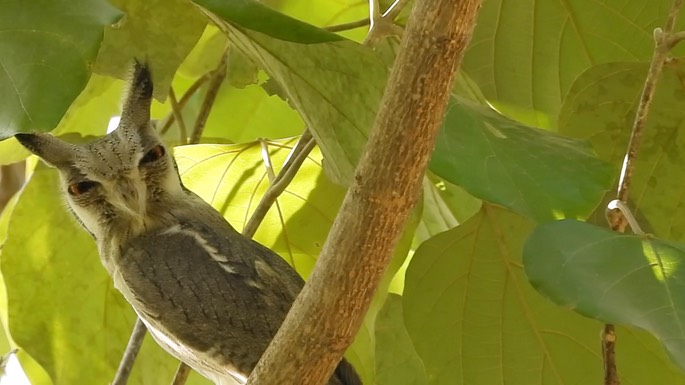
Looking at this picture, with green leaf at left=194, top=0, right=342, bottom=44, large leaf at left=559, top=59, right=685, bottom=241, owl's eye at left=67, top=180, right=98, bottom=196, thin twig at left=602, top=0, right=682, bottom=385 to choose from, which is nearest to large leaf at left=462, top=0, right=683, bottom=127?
large leaf at left=559, top=59, right=685, bottom=241

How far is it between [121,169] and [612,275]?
968 millimetres

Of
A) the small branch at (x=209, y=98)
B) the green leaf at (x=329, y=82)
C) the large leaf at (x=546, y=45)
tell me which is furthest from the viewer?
the small branch at (x=209, y=98)

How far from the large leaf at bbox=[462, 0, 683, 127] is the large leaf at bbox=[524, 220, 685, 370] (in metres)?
0.72

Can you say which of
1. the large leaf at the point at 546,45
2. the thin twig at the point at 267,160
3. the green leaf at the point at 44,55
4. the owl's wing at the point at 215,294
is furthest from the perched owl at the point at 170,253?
the green leaf at the point at 44,55

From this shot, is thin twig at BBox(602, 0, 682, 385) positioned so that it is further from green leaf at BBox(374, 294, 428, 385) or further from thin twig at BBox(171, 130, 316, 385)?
green leaf at BBox(374, 294, 428, 385)

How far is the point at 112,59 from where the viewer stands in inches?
63.6

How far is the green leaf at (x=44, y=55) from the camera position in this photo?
3.02 ft

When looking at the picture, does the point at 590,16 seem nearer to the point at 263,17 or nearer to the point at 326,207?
the point at 326,207

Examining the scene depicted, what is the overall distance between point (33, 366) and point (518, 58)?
1.05 meters

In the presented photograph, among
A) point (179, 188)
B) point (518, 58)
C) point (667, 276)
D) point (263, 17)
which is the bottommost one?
point (667, 276)

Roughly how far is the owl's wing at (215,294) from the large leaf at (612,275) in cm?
62

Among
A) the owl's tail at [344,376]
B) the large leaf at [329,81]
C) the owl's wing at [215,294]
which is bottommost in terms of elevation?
the owl's tail at [344,376]

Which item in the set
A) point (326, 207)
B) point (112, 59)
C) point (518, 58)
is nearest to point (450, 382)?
point (326, 207)

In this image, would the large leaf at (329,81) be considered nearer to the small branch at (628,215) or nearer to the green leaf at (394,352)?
the small branch at (628,215)
